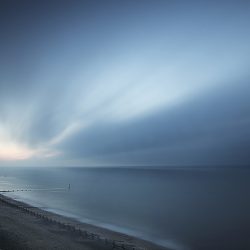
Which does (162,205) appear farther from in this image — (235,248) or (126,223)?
(235,248)

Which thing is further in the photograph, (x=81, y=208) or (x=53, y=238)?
(x=81, y=208)

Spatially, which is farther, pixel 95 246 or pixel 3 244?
pixel 95 246

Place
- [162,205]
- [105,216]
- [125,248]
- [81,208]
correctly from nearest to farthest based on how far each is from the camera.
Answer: [125,248]
[105,216]
[81,208]
[162,205]

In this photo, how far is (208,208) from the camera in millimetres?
79625

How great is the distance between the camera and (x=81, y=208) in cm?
7612

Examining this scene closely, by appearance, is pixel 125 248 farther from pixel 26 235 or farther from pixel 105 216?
pixel 105 216

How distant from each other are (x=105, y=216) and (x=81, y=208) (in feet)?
41.9

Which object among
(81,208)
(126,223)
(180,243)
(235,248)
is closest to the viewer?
(235,248)

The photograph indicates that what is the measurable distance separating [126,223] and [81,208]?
72.3 ft

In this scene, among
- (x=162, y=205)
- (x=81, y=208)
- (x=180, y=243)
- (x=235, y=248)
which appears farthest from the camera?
(x=162, y=205)

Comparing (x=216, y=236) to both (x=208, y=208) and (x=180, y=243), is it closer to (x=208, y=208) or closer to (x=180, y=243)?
(x=180, y=243)

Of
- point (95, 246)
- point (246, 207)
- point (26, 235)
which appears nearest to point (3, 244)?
point (26, 235)

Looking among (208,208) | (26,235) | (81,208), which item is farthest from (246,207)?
(26,235)

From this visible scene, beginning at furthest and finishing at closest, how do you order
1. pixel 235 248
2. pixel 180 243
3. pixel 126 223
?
pixel 126 223 < pixel 180 243 < pixel 235 248
